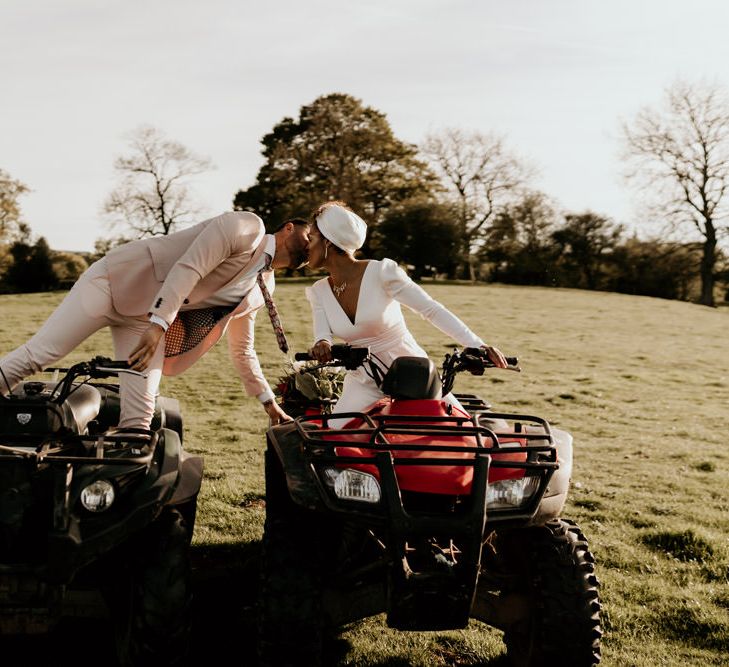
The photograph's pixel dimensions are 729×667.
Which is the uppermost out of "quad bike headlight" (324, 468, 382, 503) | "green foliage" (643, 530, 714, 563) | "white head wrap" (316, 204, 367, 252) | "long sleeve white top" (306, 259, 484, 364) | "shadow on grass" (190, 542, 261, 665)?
"white head wrap" (316, 204, 367, 252)

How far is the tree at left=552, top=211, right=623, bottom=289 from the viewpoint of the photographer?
148ft

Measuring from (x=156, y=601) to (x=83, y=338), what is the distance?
60.6 inches

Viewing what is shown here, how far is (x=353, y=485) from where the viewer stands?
324cm

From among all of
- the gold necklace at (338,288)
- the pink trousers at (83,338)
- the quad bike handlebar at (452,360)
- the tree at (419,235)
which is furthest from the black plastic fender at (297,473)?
the tree at (419,235)

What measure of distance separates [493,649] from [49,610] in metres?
2.09

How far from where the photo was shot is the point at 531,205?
45938 mm

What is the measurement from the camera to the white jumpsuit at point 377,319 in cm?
451

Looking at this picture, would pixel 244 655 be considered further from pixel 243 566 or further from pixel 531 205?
pixel 531 205

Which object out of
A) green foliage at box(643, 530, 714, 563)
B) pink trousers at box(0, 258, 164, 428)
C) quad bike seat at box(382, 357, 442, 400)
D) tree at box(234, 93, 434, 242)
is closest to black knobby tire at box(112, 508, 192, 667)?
pink trousers at box(0, 258, 164, 428)

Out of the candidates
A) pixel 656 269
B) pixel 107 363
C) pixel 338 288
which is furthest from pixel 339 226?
pixel 656 269

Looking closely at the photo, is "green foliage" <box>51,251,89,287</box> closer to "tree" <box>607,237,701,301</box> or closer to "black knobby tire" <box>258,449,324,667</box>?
"tree" <box>607,237,701,301</box>

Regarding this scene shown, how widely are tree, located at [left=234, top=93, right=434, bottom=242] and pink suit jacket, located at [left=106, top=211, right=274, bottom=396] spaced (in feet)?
129

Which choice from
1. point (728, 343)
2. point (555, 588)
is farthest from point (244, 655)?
point (728, 343)

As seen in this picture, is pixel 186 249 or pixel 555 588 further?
pixel 186 249
